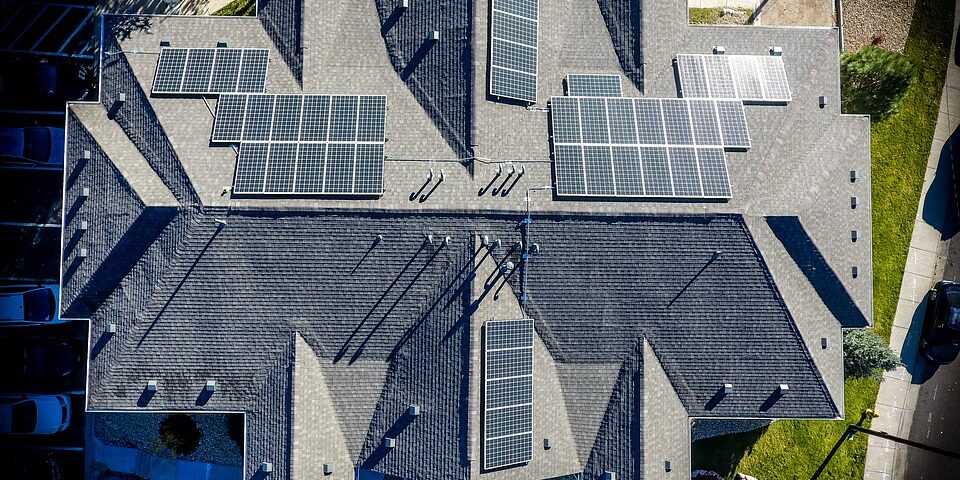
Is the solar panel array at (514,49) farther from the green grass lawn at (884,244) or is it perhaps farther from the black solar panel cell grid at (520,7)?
the green grass lawn at (884,244)

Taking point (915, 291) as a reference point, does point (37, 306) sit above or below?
below

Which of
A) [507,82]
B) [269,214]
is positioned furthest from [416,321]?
[507,82]

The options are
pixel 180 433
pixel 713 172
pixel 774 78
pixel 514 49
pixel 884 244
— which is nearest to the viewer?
pixel 713 172

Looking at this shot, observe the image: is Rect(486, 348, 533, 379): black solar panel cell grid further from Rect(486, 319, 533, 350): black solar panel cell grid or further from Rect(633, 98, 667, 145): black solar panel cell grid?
Rect(633, 98, 667, 145): black solar panel cell grid

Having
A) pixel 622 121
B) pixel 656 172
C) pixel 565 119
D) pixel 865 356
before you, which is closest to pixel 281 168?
pixel 565 119

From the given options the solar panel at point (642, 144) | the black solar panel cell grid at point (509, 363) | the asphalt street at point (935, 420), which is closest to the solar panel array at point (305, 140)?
the solar panel at point (642, 144)

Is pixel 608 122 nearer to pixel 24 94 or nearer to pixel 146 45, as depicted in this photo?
pixel 146 45

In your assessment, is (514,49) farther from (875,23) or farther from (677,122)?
(875,23)
